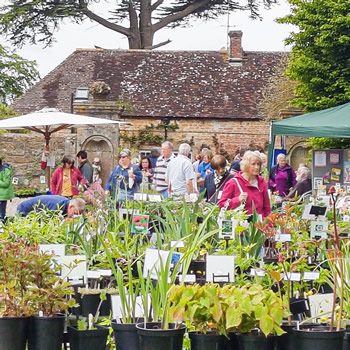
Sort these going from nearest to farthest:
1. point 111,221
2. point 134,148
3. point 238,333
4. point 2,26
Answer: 1. point 238,333
2. point 111,221
3. point 134,148
4. point 2,26

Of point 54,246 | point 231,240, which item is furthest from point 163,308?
point 231,240

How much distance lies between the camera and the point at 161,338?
13.6ft

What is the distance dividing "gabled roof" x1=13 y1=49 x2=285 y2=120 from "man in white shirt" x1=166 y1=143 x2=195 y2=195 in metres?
15.5

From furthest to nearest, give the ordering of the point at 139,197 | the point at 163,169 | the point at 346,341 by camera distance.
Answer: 1. the point at 163,169
2. the point at 139,197
3. the point at 346,341

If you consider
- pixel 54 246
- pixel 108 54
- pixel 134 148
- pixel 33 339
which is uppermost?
pixel 108 54

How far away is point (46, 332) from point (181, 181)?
6329 mm

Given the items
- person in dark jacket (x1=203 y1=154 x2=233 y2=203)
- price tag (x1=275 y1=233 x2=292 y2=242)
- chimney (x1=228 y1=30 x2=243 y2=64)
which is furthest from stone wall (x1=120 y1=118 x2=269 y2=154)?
price tag (x1=275 y1=233 x2=292 y2=242)

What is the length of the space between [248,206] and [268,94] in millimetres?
18114

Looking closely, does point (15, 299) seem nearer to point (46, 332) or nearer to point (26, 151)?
point (46, 332)

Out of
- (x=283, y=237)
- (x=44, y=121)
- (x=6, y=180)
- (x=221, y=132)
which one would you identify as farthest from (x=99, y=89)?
(x=283, y=237)

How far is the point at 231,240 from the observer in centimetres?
627

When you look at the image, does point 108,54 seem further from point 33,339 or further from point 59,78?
point 33,339

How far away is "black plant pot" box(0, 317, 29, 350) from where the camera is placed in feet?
14.6

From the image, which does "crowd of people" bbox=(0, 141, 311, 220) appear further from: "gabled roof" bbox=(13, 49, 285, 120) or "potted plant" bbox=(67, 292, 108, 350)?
"gabled roof" bbox=(13, 49, 285, 120)
